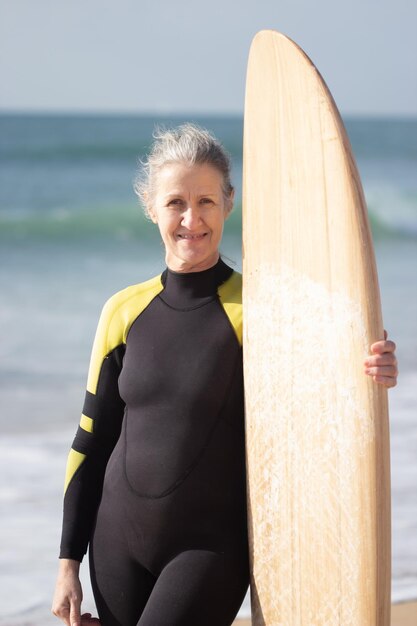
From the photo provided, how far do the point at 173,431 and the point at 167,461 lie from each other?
65mm

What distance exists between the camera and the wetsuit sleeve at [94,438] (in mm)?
2387

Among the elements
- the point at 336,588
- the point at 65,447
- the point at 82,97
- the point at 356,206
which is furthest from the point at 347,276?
the point at 82,97

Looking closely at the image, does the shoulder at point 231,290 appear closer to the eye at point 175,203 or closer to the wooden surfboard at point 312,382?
the wooden surfboard at point 312,382

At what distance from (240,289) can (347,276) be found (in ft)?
0.89

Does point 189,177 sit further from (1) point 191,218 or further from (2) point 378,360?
(2) point 378,360

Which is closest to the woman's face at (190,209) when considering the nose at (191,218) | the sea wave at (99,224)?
the nose at (191,218)

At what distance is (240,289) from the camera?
7.80ft

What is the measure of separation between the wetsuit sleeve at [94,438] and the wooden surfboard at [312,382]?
310 mm

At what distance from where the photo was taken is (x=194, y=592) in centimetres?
216

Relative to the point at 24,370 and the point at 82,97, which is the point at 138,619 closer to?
the point at 24,370

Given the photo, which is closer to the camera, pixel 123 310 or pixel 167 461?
pixel 167 461

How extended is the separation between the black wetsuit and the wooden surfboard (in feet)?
0.18

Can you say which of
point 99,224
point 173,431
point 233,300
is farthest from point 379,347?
point 99,224

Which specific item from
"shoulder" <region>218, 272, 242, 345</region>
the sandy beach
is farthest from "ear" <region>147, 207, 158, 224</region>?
the sandy beach
